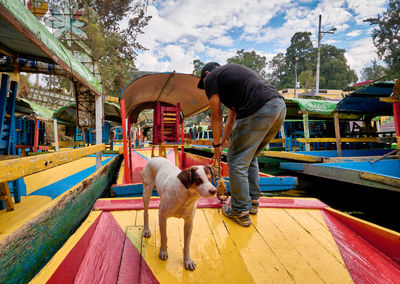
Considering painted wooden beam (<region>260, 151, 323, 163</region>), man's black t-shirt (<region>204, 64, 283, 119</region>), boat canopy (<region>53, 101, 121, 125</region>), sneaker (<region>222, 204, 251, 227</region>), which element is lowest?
sneaker (<region>222, 204, 251, 227</region>)

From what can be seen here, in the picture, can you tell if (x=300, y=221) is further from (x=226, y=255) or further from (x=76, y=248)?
(x=76, y=248)

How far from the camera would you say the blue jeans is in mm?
1972

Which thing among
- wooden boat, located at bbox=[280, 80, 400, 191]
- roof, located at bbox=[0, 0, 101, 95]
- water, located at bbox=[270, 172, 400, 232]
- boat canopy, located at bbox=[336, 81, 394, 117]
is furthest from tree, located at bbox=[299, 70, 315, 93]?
roof, located at bbox=[0, 0, 101, 95]

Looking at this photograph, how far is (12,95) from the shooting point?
293 centimetres

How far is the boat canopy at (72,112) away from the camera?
1056 cm

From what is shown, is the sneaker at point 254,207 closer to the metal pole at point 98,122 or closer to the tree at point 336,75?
the metal pole at point 98,122

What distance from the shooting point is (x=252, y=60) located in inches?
2103

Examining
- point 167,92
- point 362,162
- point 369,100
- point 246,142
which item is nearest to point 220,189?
point 246,142

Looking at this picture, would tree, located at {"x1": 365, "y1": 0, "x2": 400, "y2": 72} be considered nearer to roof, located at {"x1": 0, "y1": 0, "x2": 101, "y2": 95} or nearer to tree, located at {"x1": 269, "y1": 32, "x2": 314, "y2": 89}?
tree, located at {"x1": 269, "y1": 32, "x2": 314, "y2": 89}

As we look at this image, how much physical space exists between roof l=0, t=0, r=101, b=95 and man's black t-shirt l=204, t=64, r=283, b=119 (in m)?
1.93

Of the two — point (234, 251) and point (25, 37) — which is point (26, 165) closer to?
point (234, 251)

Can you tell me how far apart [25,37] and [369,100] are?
985cm

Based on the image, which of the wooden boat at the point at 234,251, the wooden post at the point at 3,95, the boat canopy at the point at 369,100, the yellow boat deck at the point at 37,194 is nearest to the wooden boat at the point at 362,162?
the boat canopy at the point at 369,100

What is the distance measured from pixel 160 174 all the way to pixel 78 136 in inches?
593
